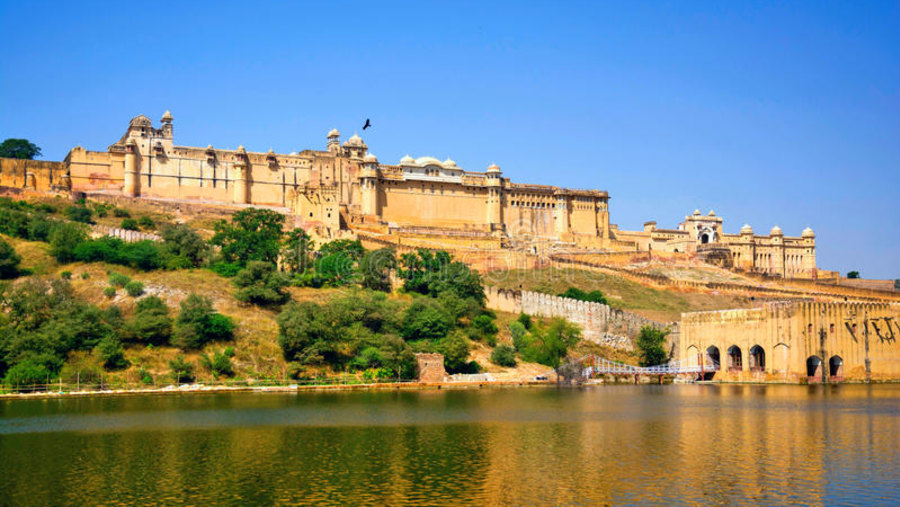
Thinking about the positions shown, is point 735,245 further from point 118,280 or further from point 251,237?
point 118,280

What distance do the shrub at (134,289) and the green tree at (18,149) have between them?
106ft

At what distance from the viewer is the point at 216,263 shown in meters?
48.3

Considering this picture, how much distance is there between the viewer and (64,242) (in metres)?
46.0

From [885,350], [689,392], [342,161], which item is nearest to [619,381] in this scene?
[689,392]

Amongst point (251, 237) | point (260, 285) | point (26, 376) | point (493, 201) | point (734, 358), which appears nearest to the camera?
point (26, 376)

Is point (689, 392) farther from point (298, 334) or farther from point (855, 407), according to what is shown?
point (298, 334)

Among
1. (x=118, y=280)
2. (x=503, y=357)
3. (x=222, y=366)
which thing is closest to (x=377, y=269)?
(x=503, y=357)

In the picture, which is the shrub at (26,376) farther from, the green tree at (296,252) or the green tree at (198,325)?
the green tree at (296,252)

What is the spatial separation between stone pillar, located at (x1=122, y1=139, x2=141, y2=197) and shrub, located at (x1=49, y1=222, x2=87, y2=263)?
14329mm

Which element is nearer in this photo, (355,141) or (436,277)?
(436,277)

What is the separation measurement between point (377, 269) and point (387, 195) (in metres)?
20.5

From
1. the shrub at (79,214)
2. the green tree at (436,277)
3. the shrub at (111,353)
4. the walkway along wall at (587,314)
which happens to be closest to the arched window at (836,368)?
the walkway along wall at (587,314)

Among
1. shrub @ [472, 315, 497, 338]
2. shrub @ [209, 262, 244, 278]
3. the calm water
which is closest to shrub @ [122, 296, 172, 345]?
the calm water

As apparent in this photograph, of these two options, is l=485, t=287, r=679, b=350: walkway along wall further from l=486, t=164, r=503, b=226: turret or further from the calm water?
l=486, t=164, r=503, b=226: turret
